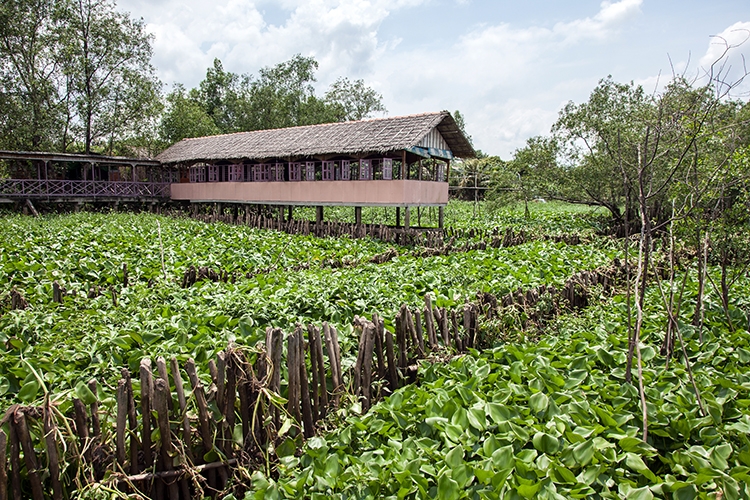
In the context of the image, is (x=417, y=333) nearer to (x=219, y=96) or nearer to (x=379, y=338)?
(x=379, y=338)

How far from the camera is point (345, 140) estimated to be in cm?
1825

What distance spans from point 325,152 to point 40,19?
22.9 metres

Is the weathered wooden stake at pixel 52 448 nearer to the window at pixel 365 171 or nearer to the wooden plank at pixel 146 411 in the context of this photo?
the wooden plank at pixel 146 411

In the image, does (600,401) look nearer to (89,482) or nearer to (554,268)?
(89,482)

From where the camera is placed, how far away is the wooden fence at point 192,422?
2.70 m

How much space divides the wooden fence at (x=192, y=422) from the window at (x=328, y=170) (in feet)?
48.9

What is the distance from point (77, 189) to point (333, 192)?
14.9 metres

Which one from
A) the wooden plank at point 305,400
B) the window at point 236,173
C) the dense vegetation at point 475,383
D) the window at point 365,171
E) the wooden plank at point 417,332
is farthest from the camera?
the window at point 236,173

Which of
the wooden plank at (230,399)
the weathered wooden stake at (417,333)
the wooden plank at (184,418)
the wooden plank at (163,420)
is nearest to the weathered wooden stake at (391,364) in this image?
the weathered wooden stake at (417,333)

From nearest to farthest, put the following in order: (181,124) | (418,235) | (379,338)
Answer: (379,338), (418,235), (181,124)

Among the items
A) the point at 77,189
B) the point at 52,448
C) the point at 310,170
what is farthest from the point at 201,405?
the point at 77,189

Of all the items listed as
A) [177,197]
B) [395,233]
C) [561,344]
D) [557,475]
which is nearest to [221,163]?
[177,197]

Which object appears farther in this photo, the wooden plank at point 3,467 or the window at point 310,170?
the window at point 310,170

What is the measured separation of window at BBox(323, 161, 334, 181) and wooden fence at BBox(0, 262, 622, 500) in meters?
14.9
